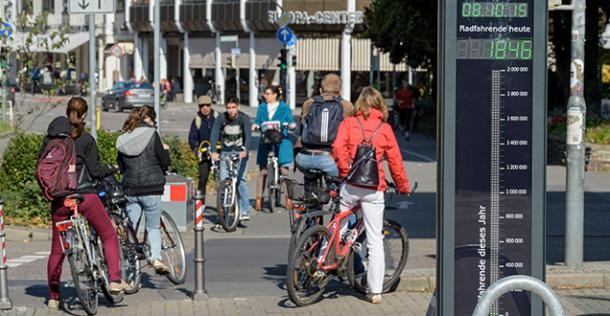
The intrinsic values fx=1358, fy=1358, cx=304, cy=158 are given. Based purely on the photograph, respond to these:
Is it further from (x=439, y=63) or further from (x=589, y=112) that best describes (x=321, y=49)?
(x=439, y=63)

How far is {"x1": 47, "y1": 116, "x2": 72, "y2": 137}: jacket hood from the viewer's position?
1080 cm

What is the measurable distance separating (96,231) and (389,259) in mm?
2546

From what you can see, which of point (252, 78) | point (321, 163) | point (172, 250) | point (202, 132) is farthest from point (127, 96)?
point (172, 250)

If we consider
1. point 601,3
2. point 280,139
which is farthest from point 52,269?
point 601,3

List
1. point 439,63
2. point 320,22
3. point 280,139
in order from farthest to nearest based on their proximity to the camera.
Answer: point 320,22, point 280,139, point 439,63

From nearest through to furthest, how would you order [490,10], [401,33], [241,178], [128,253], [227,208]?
[490,10] → [128,253] → [227,208] → [241,178] → [401,33]

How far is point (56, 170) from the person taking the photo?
10.8 m

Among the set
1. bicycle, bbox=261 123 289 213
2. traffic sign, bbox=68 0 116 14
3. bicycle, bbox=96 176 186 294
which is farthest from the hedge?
bicycle, bbox=96 176 186 294

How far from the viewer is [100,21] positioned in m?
85.2

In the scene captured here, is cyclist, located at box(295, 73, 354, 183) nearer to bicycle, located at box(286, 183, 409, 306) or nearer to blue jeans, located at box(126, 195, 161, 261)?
bicycle, located at box(286, 183, 409, 306)

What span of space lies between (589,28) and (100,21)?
5704cm

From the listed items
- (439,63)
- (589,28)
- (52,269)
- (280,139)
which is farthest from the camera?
(589,28)

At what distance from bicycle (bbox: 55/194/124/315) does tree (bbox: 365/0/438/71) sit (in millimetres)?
24219

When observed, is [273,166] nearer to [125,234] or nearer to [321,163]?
[321,163]
